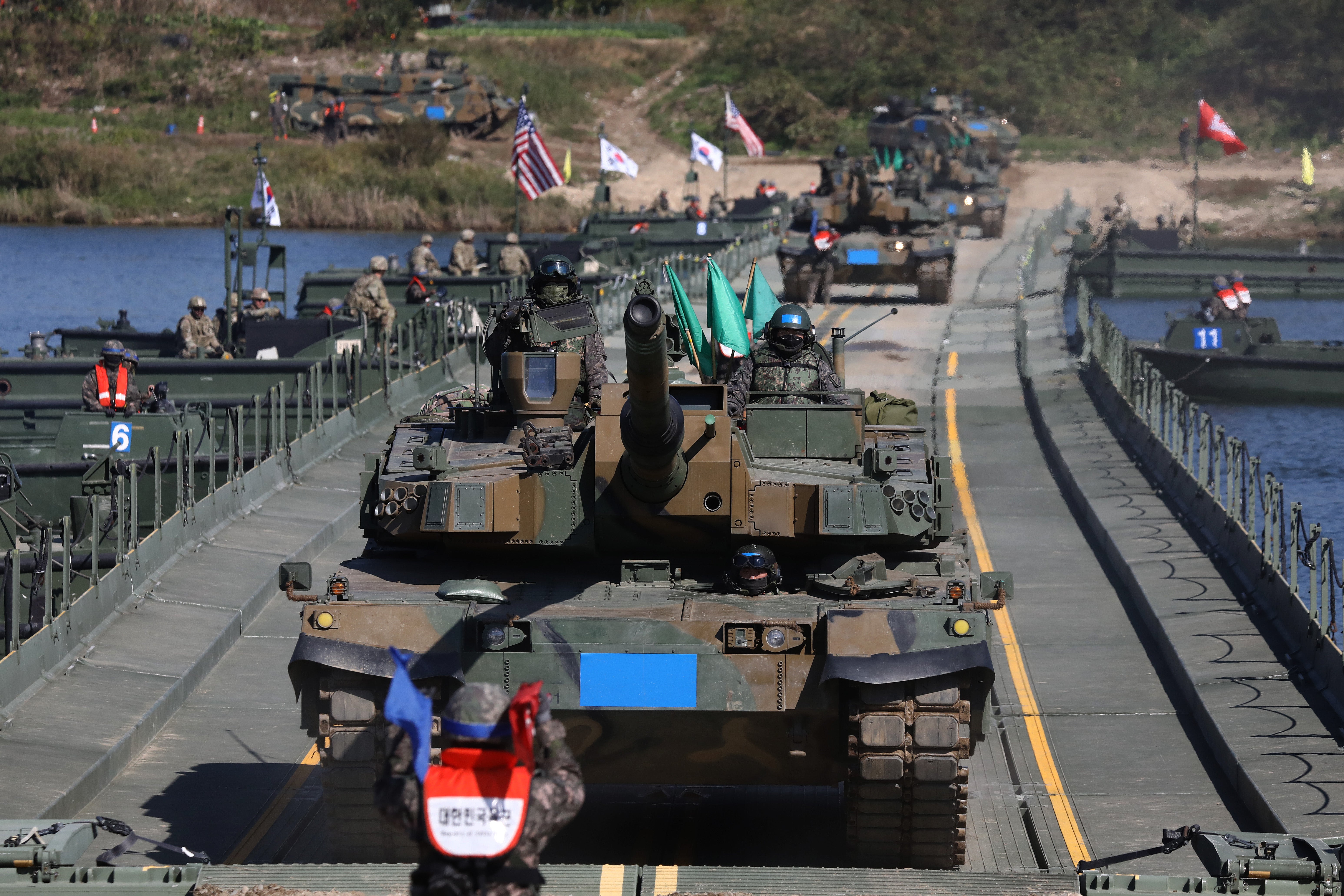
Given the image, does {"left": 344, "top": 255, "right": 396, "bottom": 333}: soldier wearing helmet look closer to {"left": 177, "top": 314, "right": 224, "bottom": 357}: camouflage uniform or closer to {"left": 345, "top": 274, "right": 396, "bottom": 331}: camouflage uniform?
{"left": 345, "top": 274, "right": 396, "bottom": 331}: camouflage uniform

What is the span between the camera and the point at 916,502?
12.4 metres

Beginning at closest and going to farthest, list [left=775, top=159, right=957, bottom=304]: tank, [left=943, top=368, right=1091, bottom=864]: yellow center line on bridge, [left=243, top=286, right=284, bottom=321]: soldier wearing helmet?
1. [left=943, top=368, right=1091, bottom=864]: yellow center line on bridge
2. [left=243, top=286, right=284, bottom=321]: soldier wearing helmet
3. [left=775, top=159, right=957, bottom=304]: tank

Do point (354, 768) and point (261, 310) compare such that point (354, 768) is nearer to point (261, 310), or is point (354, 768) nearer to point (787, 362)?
point (787, 362)

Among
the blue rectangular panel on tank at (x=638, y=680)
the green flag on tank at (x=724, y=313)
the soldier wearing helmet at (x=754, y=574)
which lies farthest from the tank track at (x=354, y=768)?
the green flag on tank at (x=724, y=313)

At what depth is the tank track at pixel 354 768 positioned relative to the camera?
11.1 metres

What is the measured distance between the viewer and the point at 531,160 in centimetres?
4119

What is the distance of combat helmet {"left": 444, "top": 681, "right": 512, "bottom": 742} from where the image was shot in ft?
23.9

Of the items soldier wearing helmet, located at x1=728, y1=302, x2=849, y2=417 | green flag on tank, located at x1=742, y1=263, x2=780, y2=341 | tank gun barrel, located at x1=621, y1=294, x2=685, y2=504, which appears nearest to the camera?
tank gun barrel, located at x1=621, y1=294, x2=685, y2=504

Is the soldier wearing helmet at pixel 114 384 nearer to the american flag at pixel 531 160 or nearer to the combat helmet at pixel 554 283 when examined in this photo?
the combat helmet at pixel 554 283

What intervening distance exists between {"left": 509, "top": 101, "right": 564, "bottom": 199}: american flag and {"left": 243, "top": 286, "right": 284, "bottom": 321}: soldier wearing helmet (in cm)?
746

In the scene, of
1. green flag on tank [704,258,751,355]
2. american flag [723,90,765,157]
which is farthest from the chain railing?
american flag [723,90,765,157]

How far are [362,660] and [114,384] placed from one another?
14.2 metres

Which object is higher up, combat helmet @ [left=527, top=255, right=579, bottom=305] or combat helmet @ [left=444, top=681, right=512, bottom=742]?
combat helmet @ [left=527, top=255, right=579, bottom=305]

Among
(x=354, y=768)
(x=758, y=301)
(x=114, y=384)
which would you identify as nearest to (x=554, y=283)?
(x=758, y=301)
